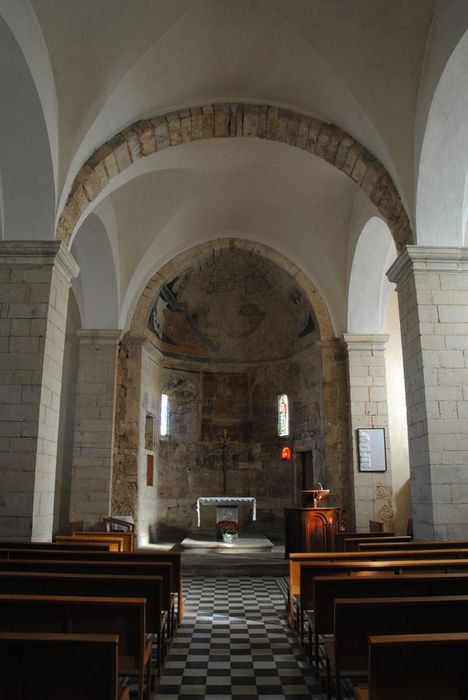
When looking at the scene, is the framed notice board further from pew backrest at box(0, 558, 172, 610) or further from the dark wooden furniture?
pew backrest at box(0, 558, 172, 610)

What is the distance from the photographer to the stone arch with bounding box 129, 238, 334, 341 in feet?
43.9

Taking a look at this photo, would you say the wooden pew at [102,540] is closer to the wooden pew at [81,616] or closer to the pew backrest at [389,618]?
the wooden pew at [81,616]

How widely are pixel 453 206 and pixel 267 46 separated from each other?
3.46m

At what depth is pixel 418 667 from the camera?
2.44m

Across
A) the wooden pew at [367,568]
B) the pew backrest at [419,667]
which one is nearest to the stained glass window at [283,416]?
the wooden pew at [367,568]

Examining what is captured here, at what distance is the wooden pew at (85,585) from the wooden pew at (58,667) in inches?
56.0

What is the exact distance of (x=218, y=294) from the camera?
1645 cm

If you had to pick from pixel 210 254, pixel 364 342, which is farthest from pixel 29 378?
pixel 210 254

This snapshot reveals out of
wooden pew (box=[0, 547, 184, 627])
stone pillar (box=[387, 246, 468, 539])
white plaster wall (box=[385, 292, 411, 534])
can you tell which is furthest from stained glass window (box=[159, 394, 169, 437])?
wooden pew (box=[0, 547, 184, 627])

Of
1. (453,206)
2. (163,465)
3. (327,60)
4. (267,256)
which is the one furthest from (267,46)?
(163,465)

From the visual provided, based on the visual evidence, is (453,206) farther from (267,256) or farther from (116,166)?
(267,256)

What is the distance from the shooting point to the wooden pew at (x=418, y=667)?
2.39 metres

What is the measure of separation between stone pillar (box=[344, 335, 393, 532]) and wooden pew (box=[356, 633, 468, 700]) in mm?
9581

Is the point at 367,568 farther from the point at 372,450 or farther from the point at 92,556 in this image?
the point at 372,450
